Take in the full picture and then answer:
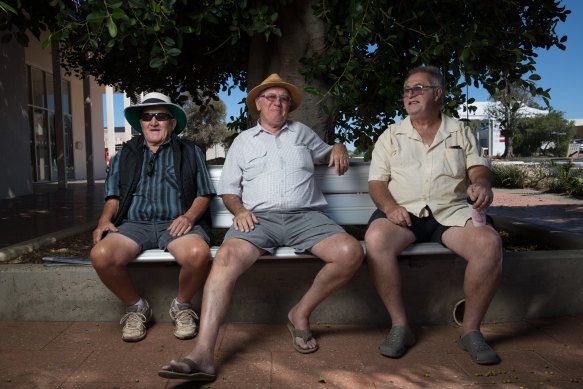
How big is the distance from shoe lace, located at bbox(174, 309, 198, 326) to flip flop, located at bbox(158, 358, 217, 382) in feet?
2.02

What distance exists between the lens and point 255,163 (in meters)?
3.06

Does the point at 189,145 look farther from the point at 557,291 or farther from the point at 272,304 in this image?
the point at 557,291

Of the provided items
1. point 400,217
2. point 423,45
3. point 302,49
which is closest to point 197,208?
point 400,217

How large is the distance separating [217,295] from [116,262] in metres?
0.67

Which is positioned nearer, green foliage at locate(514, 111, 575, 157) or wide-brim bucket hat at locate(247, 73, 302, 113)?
wide-brim bucket hat at locate(247, 73, 302, 113)

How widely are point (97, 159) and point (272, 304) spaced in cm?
2022

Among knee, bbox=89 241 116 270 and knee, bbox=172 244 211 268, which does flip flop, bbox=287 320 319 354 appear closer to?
knee, bbox=172 244 211 268

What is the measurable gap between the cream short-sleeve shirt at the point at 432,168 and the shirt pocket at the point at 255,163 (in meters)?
0.71

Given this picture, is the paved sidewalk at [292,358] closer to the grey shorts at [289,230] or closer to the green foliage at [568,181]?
the grey shorts at [289,230]

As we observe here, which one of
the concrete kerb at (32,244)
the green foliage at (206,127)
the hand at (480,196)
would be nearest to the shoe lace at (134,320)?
the concrete kerb at (32,244)

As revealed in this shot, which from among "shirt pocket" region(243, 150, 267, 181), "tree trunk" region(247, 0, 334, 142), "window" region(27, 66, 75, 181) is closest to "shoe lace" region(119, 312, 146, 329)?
"shirt pocket" region(243, 150, 267, 181)

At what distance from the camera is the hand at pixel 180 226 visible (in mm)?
2838

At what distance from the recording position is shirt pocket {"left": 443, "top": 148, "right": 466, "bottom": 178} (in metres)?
2.94

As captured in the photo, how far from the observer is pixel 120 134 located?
50.9m
